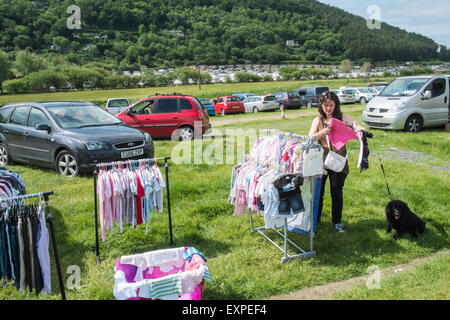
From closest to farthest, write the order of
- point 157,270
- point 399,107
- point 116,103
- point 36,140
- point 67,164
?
point 157,270 → point 67,164 → point 36,140 → point 399,107 → point 116,103

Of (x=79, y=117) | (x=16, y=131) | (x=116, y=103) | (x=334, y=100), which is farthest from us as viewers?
(x=116, y=103)

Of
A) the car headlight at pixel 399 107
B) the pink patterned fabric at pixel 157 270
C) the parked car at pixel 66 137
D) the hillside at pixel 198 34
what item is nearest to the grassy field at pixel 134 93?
the car headlight at pixel 399 107

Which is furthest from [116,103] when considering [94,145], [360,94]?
[360,94]

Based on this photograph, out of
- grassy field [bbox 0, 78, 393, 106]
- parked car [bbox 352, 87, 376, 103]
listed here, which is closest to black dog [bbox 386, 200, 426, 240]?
parked car [bbox 352, 87, 376, 103]

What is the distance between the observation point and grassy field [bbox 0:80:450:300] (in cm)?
379

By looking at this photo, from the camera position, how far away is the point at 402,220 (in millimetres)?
4641

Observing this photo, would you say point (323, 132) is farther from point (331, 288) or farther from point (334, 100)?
point (331, 288)

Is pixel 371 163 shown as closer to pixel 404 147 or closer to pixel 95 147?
pixel 404 147

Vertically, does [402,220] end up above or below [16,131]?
below

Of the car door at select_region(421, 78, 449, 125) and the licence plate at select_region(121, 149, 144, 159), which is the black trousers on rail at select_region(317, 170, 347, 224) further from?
the car door at select_region(421, 78, 449, 125)

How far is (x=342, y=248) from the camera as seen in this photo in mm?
4461

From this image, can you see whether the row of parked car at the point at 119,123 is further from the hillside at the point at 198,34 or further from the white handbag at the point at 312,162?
the hillside at the point at 198,34

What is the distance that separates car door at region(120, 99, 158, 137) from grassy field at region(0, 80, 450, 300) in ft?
17.2

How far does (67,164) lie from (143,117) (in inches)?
213
